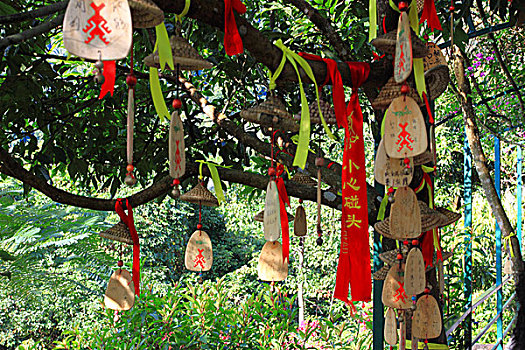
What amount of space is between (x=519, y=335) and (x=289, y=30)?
1907 mm

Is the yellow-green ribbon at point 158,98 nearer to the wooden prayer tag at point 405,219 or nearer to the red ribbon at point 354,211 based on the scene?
the red ribbon at point 354,211

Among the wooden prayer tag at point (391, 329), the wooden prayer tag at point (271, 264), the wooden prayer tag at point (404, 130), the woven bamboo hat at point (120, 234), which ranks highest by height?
the wooden prayer tag at point (404, 130)

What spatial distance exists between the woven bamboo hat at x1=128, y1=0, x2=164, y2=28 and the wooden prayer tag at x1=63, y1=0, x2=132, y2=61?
8cm

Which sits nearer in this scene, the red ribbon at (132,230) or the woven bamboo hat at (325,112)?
the woven bamboo hat at (325,112)

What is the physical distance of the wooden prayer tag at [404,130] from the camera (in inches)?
33.6

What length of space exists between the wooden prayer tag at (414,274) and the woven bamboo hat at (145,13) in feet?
2.13

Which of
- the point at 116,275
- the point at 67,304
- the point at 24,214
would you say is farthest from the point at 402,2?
the point at 67,304

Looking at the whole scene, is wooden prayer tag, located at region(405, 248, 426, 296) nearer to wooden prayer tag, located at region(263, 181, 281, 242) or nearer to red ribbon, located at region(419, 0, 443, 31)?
wooden prayer tag, located at region(263, 181, 281, 242)

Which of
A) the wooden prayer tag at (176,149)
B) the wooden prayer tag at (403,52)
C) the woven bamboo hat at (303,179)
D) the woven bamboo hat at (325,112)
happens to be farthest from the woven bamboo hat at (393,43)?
the woven bamboo hat at (303,179)

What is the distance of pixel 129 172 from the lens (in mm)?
680

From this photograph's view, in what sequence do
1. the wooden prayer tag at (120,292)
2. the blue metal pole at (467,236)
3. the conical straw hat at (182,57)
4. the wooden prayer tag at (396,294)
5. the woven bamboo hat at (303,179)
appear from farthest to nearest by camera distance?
the blue metal pole at (467,236) → the woven bamboo hat at (303,179) → the wooden prayer tag at (120,292) → the wooden prayer tag at (396,294) → the conical straw hat at (182,57)

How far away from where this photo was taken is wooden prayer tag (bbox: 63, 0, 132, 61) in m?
0.53

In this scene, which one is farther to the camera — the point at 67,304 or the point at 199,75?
the point at 67,304

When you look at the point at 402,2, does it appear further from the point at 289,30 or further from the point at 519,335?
the point at 519,335
